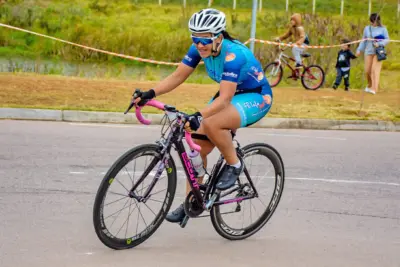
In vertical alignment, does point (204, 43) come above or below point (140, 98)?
above

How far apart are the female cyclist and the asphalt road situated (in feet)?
1.89

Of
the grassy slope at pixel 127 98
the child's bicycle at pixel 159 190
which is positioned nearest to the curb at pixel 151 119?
the grassy slope at pixel 127 98

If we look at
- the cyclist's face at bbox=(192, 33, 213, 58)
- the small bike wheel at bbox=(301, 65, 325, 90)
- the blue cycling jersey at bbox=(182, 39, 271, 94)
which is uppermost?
the cyclist's face at bbox=(192, 33, 213, 58)

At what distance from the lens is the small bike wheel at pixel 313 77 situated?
20953mm

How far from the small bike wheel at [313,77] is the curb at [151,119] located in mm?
4574

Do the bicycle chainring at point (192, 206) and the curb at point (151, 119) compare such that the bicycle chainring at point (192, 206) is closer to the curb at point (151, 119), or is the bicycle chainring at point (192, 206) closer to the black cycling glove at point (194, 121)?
the black cycling glove at point (194, 121)

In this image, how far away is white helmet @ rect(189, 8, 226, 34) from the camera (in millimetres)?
7012

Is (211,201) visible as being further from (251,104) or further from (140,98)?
(140,98)

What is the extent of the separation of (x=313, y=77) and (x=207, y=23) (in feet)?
46.6

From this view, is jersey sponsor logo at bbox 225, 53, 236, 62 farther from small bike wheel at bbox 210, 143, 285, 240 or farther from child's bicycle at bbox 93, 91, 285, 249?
small bike wheel at bbox 210, 143, 285, 240

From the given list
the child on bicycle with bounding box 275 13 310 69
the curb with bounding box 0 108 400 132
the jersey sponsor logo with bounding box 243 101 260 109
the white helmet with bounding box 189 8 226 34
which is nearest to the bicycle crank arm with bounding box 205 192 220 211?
the jersey sponsor logo with bounding box 243 101 260 109

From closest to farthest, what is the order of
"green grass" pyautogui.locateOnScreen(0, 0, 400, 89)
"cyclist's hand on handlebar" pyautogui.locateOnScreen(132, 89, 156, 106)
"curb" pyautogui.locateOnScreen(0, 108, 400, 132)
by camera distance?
"cyclist's hand on handlebar" pyautogui.locateOnScreen(132, 89, 156, 106) < "curb" pyautogui.locateOnScreen(0, 108, 400, 132) < "green grass" pyautogui.locateOnScreen(0, 0, 400, 89)

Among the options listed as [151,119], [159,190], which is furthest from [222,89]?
[151,119]

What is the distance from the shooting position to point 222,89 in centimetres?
707
